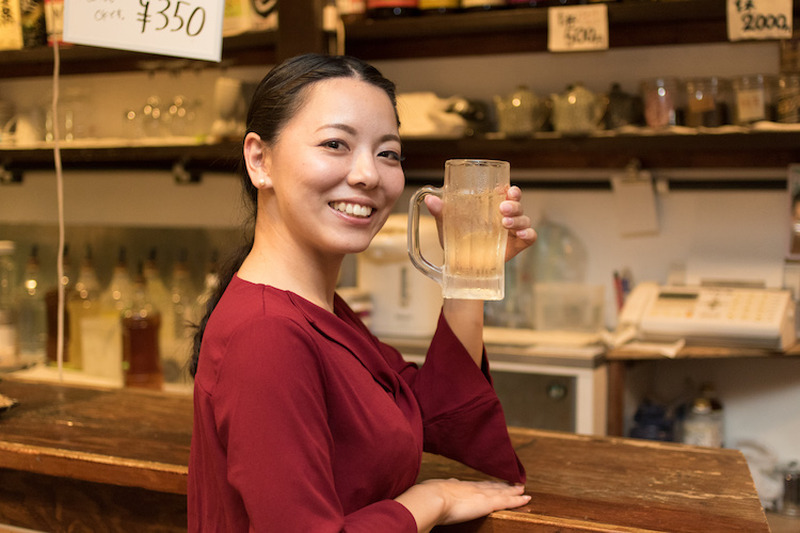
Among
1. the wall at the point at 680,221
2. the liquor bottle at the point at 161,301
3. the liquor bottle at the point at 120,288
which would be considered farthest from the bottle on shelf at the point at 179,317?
the wall at the point at 680,221

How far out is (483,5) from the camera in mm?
2775

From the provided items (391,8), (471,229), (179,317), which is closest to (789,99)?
(391,8)

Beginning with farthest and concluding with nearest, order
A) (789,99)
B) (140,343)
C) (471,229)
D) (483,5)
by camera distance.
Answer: (140,343)
(483,5)
(789,99)
(471,229)

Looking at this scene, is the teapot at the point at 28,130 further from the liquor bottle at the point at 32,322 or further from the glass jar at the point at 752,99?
the glass jar at the point at 752,99

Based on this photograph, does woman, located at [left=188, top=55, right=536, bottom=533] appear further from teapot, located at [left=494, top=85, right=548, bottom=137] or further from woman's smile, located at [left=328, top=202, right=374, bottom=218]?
teapot, located at [left=494, top=85, right=548, bottom=137]

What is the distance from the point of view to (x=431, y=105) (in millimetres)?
2883

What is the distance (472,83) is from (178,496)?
2.20m

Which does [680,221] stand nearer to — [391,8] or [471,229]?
[391,8]

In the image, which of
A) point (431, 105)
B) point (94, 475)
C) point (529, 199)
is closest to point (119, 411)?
point (94, 475)

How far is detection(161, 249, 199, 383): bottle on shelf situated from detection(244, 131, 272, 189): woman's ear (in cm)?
214

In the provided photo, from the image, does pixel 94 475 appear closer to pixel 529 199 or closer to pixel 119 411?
pixel 119 411

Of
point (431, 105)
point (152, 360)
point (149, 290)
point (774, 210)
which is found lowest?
point (152, 360)

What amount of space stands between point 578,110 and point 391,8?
0.74 m

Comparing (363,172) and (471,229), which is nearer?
(363,172)
